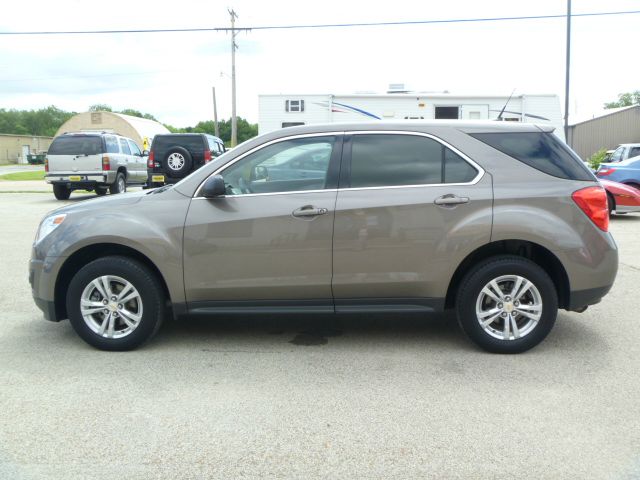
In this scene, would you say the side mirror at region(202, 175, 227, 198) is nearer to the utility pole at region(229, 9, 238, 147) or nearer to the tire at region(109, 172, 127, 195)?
the tire at region(109, 172, 127, 195)

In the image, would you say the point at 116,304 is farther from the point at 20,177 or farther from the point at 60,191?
the point at 20,177

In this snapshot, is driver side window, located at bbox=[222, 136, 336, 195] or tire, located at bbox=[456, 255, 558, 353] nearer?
tire, located at bbox=[456, 255, 558, 353]

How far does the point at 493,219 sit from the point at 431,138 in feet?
2.62

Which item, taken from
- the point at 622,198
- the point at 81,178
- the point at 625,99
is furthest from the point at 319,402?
the point at 625,99

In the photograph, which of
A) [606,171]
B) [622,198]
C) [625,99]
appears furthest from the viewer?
[625,99]

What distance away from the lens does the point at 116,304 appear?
4.70 metres

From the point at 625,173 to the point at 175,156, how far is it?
11.1 meters

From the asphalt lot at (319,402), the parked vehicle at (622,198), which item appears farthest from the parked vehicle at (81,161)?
the parked vehicle at (622,198)

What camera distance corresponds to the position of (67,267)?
4.83 meters

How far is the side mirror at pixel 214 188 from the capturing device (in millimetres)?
4550

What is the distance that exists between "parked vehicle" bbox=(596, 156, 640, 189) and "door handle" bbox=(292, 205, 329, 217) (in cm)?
1249

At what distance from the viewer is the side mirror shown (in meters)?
4.55

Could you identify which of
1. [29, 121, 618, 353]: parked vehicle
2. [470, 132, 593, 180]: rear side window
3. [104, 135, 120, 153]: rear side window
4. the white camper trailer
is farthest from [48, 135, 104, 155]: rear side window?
[470, 132, 593, 180]: rear side window

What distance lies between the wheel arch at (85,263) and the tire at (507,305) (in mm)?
2334
